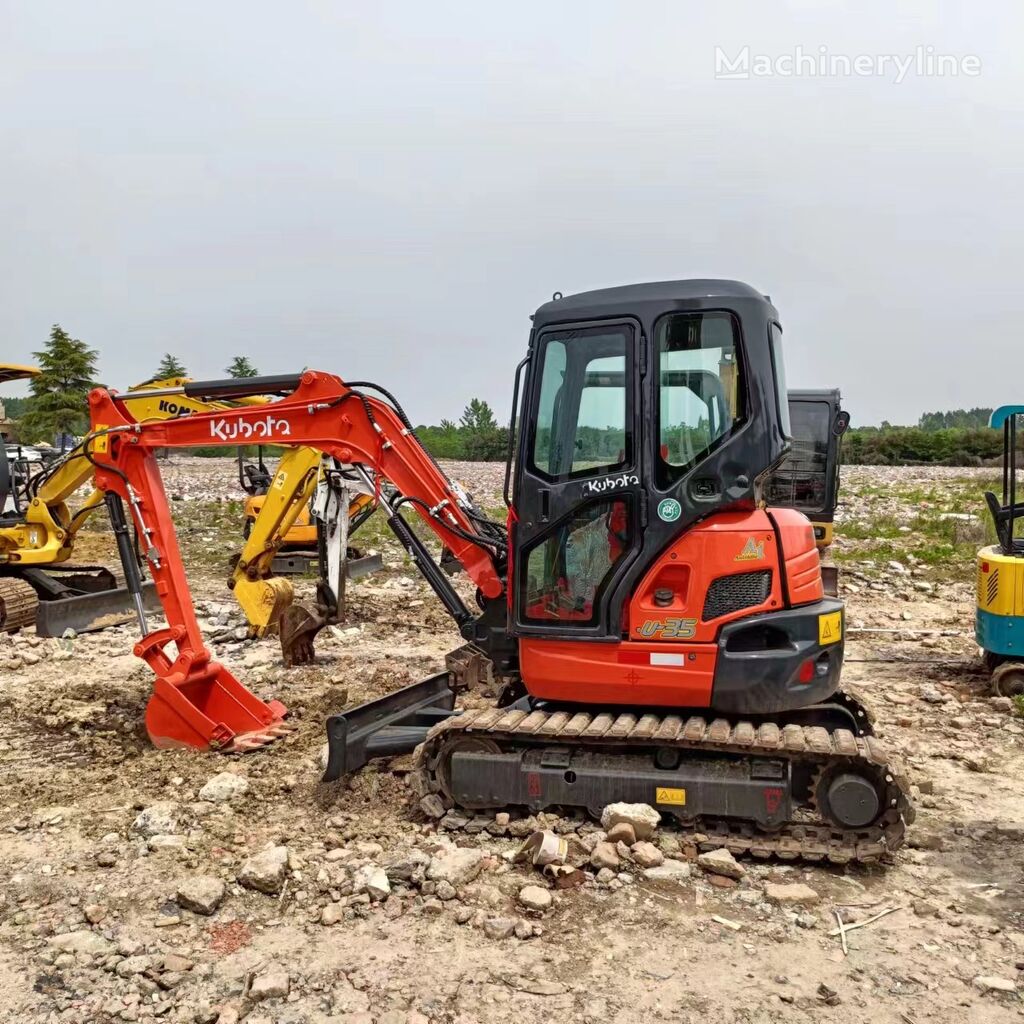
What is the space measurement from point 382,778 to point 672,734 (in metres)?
1.76

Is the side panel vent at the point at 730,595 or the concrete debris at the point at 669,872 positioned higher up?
the side panel vent at the point at 730,595

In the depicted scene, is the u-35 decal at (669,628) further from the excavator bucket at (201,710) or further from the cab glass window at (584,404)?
the excavator bucket at (201,710)

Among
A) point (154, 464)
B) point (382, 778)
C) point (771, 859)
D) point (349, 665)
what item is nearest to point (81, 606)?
point (349, 665)

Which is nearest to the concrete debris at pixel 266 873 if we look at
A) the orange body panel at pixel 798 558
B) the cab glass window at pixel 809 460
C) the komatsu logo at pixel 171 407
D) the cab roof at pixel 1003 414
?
the orange body panel at pixel 798 558

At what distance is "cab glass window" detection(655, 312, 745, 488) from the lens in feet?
15.6

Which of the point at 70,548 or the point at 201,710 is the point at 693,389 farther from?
the point at 70,548

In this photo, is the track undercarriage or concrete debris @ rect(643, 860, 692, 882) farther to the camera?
the track undercarriage

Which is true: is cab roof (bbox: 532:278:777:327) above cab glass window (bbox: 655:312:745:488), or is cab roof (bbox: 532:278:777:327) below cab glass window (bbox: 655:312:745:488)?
above

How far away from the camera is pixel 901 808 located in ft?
14.6

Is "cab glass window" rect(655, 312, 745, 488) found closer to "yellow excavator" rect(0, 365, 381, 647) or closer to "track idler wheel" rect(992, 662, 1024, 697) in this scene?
"yellow excavator" rect(0, 365, 381, 647)

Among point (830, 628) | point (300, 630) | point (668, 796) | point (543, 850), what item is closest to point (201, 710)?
point (300, 630)

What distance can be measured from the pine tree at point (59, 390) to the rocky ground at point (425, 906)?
37263mm

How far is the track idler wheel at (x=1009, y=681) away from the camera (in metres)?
7.43

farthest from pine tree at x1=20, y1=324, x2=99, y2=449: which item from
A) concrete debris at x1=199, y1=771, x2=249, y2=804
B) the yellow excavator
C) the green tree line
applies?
concrete debris at x1=199, y1=771, x2=249, y2=804
